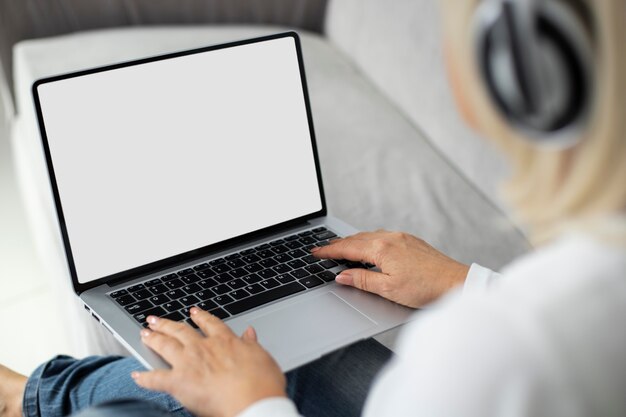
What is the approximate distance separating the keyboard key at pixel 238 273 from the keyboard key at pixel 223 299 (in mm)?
49

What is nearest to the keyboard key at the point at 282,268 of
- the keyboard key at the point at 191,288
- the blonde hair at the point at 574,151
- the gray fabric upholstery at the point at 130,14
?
the keyboard key at the point at 191,288

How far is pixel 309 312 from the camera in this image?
0.97 metres

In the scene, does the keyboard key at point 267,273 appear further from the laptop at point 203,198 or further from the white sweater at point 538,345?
the white sweater at point 538,345

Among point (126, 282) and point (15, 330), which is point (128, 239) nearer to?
point (126, 282)

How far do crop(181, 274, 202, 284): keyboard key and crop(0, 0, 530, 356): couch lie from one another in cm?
27

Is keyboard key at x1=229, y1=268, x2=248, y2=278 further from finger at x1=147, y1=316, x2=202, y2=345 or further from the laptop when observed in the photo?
finger at x1=147, y1=316, x2=202, y2=345

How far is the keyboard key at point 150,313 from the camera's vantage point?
94 centimetres

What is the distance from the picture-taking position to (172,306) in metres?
0.97

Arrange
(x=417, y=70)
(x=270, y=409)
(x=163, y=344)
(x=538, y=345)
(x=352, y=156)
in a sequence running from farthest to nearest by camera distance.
A: 1. (x=417, y=70)
2. (x=352, y=156)
3. (x=163, y=344)
4. (x=270, y=409)
5. (x=538, y=345)

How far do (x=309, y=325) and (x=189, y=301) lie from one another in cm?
15

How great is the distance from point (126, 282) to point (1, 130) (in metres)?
1.42

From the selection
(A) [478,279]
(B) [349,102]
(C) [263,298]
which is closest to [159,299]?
(C) [263,298]

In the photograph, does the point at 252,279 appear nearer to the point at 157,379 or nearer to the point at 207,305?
the point at 207,305

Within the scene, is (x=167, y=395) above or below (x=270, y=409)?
below
